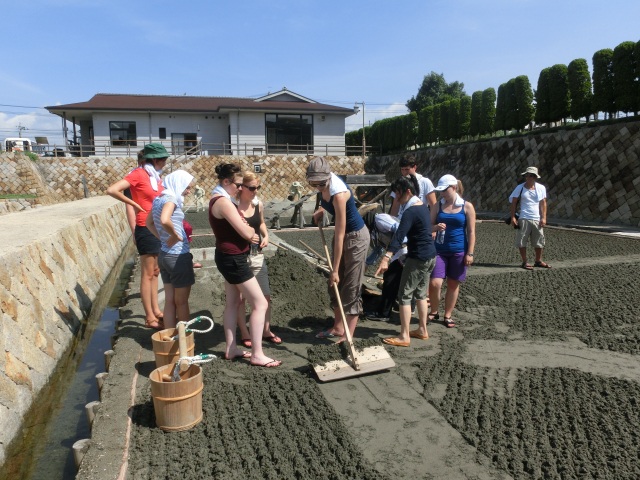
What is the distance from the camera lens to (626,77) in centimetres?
1433

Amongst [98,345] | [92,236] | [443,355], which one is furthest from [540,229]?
[92,236]

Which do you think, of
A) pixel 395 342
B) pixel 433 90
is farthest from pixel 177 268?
pixel 433 90

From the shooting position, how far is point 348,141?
38781 millimetres

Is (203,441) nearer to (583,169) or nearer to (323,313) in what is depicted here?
(323,313)

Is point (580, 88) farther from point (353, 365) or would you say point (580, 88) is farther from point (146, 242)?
point (146, 242)

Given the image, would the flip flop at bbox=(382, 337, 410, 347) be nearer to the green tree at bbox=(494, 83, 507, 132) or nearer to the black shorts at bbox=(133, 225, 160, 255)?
the black shorts at bbox=(133, 225, 160, 255)

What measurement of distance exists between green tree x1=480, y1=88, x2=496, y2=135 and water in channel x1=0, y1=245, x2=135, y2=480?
788 inches

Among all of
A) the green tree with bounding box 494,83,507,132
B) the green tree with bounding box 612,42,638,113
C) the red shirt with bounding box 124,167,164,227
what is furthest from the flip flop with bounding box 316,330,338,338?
the green tree with bounding box 494,83,507,132

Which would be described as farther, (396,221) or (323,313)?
(323,313)

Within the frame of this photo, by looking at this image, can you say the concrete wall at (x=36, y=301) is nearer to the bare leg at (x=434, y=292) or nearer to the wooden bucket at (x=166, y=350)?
the wooden bucket at (x=166, y=350)

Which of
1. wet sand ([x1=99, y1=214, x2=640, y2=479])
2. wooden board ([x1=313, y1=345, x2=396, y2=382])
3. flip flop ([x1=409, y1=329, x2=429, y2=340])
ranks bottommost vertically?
wet sand ([x1=99, y1=214, x2=640, y2=479])

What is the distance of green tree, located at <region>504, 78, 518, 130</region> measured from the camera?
19.9 metres

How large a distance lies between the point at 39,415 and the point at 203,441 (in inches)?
63.8

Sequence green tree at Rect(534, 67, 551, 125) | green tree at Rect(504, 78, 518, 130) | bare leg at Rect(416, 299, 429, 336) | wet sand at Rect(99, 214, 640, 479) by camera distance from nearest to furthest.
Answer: wet sand at Rect(99, 214, 640, 479) → bare leg at Rect(416, 299, 429, 336) → green tree at Rect(534, 67, 551, 125) → green tree at Rect(504, 78, 518, 130)
